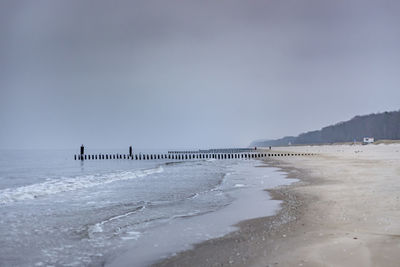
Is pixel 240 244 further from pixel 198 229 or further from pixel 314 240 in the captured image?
pixel 198 229

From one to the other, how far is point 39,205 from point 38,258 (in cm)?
792

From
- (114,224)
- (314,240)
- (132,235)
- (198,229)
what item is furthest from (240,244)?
(114,224)

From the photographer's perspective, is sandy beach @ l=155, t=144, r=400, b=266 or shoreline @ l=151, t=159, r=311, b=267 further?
shoreline @ l=151, t=159, r=311, b=267

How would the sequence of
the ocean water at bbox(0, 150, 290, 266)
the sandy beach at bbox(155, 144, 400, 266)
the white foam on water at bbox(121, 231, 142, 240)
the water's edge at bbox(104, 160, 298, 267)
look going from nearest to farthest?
the sandy beach at bbox(155, 144, 400, 266) → the water's edge at bbox(104, 160, 298, 267) → the ocean water at bbox(0, 150, 290, 266) → the white foam on water at bbox(121, 231, 142, 240)

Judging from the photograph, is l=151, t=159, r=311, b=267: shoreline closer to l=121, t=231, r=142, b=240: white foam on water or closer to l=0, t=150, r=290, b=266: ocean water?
l=0, t=150, r=290, b=266: ocean water

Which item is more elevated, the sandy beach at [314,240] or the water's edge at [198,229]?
the sandy beach at [314,240]

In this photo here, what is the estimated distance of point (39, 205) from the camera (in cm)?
1334

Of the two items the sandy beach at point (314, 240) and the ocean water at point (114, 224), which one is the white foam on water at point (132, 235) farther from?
the sandy beach at point (314, 240)

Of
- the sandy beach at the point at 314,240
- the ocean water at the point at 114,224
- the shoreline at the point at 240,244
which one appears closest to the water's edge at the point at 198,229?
the ocean water at the point at 114,224

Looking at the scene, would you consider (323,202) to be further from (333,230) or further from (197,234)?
(197,234)

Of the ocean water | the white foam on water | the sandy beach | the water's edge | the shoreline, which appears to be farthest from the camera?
the white foam on water

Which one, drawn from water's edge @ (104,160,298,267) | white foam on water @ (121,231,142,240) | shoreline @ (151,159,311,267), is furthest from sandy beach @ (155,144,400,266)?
white foam on water @ (121,231,142,240)

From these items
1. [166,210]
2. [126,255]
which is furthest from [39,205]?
[126,255]

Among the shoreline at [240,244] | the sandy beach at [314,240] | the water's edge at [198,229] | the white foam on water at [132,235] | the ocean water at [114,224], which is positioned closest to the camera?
the sandy beach at [314,240]
